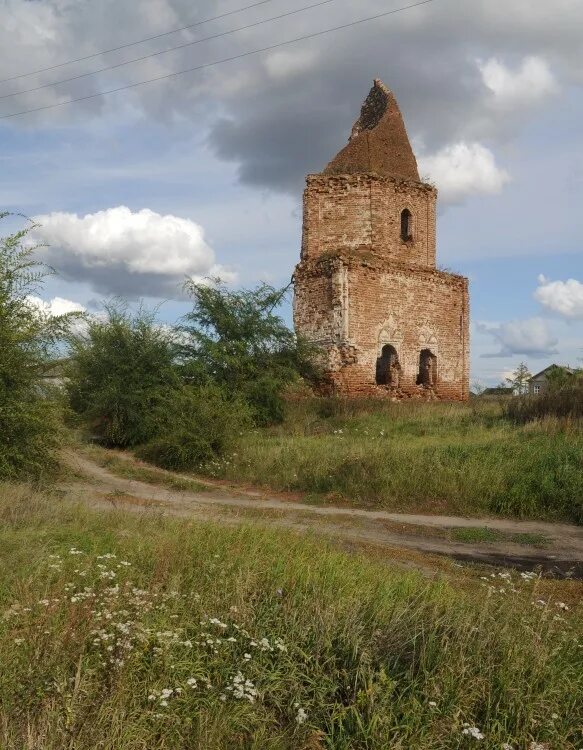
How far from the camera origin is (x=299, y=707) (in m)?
3.71

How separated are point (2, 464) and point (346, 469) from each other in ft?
19.6

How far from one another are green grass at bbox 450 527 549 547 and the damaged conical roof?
16665 millimetres

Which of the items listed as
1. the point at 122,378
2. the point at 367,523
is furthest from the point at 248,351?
the point at 367,523

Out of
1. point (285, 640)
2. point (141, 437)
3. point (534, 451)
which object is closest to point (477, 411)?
point (534, 451)

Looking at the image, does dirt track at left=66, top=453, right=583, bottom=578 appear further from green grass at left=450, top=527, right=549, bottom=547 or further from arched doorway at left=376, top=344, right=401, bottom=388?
arched doorway at left=376, top=344, right=401, bottom=388

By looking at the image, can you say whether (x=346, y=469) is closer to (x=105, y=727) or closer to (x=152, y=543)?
(x=152, y=543)

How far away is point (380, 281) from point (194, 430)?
31.6ft

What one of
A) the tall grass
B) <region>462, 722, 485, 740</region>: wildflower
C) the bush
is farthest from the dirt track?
the tall grass

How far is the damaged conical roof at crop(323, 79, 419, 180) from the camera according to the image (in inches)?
955

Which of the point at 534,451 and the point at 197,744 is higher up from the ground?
the point at 534,451

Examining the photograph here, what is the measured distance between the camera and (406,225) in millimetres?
24562

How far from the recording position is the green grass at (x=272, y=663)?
3.46 m

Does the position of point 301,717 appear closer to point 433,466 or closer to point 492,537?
point 492,537

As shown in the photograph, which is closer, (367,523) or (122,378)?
(367,523)
